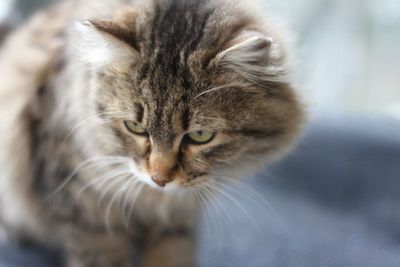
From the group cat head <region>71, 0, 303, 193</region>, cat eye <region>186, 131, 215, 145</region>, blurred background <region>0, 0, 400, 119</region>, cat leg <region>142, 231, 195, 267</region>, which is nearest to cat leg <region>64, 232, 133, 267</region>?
cat leg <region>142, 231, 195, 267</region>

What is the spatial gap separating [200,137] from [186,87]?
0.33 feet

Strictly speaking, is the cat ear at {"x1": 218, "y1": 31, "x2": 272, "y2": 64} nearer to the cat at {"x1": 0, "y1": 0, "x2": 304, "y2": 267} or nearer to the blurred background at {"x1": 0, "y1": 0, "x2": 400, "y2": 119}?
the cat at {"x1": 0, "y1": 0, "x2": 304, "y2": 267}

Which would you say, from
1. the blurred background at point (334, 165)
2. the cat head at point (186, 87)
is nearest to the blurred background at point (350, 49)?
the blurred background at point (334, 165)

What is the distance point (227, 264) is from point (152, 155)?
21.4 inches

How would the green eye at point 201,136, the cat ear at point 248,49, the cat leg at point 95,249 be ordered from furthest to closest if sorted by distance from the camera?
the cat leg at point 95,249 < the green eye at point 201,136 < the cat ear at point 248,49

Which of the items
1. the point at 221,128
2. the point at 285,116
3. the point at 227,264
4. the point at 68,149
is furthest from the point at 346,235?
the point at 68,149

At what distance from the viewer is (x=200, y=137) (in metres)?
0.94

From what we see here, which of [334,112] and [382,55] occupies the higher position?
[382,55]

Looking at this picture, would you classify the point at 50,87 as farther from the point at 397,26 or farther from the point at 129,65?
the point at 397,26

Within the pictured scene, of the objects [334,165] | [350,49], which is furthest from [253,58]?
[350,49]

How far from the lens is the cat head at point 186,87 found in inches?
35.7

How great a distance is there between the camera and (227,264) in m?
1.37

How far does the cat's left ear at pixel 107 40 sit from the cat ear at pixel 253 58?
171mm

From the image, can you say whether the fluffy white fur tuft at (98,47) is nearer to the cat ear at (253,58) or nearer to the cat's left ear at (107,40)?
the cat's left ear at (107,40)
